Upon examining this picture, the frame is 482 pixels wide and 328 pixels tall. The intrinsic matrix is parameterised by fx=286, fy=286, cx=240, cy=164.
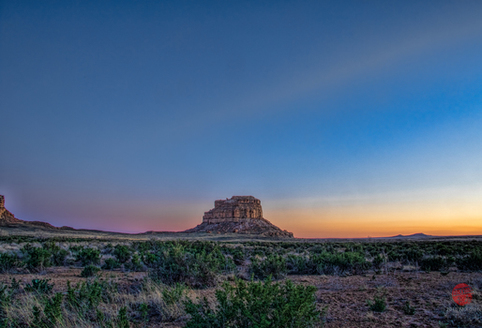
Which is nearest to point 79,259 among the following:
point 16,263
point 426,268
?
point 16,263

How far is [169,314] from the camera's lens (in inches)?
237

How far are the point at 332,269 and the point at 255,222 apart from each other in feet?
348

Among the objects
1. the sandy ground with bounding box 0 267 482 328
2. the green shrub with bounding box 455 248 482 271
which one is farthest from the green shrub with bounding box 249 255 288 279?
the green shrub with bounding box 455 248 482 271

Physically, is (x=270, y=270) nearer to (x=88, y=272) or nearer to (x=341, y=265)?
(x=341, y=265)

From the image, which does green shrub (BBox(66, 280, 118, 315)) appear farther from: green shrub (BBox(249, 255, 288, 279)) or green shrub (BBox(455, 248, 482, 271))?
green shrub (BBox(455, 248, 482, 271))

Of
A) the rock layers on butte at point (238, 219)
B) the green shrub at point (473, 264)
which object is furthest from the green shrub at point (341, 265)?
the rock layers on butte at point (238, 219)

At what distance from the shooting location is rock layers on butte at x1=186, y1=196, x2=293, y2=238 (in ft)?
354

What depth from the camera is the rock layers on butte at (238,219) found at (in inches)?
4250

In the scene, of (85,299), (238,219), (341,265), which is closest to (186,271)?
(85,299)

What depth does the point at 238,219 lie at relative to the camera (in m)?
122

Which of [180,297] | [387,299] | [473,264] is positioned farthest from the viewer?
[473,264]

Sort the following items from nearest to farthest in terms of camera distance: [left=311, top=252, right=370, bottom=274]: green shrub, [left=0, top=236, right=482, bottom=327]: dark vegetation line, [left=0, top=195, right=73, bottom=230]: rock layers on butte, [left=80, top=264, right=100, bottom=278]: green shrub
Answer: [left=0, top=236, right=482, bottom=327]: dark vegetation line, [left=80, top=264, right=100, bottom=278]: green shrub, [left=311, top=252, right=370, bottom=274]: green shrub, [left=0, top=195, right=73, bottom=230]: rock layers on butte

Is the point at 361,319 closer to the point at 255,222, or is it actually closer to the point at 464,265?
the point at 464,265

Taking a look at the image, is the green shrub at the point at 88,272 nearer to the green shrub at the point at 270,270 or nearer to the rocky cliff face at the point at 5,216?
the green shrub at the point at 270,270
